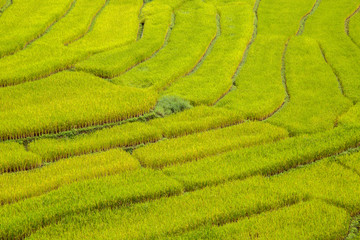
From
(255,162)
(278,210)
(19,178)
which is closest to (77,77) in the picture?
(19,178)

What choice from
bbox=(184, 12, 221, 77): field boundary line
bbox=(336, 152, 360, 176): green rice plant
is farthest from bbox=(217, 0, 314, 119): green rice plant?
bbox=(336, 152, 360, 176): green rice plant

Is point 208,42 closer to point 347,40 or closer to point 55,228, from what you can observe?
point 347,40

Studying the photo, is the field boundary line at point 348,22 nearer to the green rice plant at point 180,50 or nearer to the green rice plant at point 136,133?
the green rice plant at point 180,50

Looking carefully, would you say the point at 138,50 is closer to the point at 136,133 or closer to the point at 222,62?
the point at 222,62

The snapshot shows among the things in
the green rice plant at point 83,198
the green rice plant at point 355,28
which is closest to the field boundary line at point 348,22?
the green rice plant at point 355,28

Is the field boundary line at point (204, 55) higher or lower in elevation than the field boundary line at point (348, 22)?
lower
